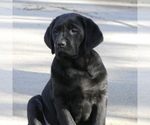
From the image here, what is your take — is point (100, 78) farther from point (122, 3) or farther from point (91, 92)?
point (122, 3)

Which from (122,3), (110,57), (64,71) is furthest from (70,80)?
(122,3)

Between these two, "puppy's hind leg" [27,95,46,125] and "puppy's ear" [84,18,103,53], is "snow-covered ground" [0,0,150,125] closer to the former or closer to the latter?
"puppy's hind leg" [27,95,46,125]

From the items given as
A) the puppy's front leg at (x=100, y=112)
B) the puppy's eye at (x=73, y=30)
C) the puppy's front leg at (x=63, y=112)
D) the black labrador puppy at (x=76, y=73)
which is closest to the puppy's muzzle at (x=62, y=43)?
the black labrador puppy at (x=76, y=73)

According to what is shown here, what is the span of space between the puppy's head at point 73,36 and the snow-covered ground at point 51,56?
3.67ft

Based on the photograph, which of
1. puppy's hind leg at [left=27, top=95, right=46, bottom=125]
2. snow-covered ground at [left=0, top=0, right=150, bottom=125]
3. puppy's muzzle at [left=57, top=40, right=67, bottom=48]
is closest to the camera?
puppy's muzzle at [left=57, top=40, right=67, bottom=48]

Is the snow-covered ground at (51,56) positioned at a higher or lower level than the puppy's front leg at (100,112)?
lower

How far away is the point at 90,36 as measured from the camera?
4.48 metres

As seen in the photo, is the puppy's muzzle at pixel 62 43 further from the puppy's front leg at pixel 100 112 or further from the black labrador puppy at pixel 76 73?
the puppy's front leg at pixel 100 112

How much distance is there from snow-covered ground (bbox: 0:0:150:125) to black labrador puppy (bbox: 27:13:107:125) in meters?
0.84

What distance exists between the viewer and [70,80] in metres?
4.54

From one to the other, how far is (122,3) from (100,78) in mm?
7032

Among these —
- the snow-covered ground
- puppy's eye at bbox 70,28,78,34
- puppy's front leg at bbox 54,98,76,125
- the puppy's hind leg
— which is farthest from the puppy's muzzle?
the snow-covered ground

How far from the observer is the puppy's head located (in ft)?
14.5

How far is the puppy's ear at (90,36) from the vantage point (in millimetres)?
4461
